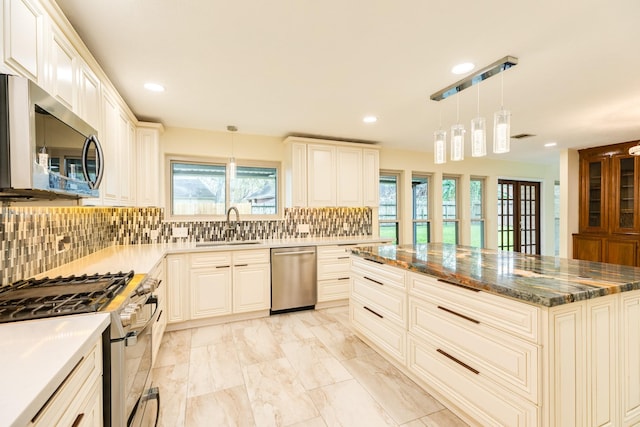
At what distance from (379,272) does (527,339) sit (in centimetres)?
122

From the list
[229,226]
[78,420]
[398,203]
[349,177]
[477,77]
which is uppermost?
[477,77]

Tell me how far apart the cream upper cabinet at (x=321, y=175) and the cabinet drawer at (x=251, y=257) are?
36.4 inches

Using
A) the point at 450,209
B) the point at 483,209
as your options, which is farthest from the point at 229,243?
the point at 483,209

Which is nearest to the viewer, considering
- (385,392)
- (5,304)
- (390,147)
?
(5,304)

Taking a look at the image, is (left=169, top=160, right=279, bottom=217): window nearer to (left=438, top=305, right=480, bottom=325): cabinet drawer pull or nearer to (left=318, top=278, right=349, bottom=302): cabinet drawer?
(left=318, top=278, right=349, bottom=302): cabinet drawer

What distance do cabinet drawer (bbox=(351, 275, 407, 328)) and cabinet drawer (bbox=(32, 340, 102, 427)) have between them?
71.6 inches

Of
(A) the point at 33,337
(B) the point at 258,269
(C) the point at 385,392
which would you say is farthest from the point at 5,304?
(B) the point at 258,269

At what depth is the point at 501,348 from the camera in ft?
4.86

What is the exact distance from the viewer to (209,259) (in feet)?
10.8

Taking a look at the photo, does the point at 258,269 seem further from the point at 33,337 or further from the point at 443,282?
the point at 33,337

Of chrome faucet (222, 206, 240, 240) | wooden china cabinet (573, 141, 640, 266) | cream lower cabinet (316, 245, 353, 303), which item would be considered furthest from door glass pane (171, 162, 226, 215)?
wooden china cabinet (573, 141, 640, 266)

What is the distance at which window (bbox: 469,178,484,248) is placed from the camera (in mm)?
5828

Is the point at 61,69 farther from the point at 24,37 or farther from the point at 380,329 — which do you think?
the point at 380,329

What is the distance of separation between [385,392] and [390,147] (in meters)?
3.75
